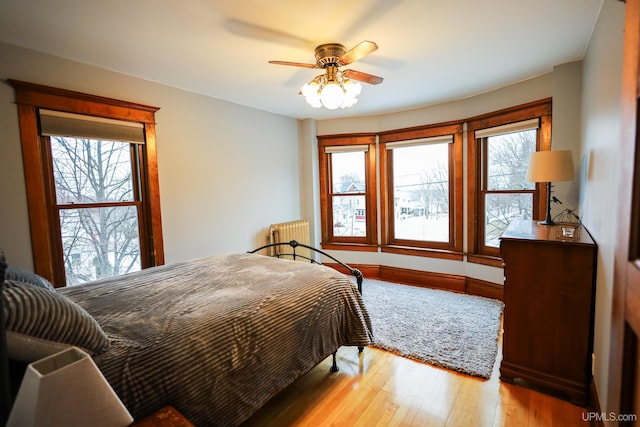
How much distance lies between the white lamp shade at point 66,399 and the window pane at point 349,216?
13.4 feet

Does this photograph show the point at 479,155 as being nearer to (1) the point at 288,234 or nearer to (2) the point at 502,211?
(2) the point at 502,211

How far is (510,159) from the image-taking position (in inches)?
138

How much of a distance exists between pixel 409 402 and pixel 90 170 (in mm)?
3189

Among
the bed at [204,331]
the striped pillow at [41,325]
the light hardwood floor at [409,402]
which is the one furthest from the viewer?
the light hardwood floor at [409,402]

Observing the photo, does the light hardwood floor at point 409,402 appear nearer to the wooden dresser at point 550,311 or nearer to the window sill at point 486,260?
the wooden dresser at point 550,311

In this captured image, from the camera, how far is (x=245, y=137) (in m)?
3.93

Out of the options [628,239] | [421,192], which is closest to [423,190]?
[421,192]

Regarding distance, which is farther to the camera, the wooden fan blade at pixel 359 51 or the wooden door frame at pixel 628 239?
the wooden fan blade at pixel 359 51

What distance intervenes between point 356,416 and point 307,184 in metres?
3.43

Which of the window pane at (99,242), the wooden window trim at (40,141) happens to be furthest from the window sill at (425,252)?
the wooden window trim at (40,141)

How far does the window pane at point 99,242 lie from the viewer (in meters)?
2.55

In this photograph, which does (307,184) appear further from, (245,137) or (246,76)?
(246,76)

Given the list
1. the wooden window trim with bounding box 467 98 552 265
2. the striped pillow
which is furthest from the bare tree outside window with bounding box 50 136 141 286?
the wooden window trim with bounding box 467 98 552 265

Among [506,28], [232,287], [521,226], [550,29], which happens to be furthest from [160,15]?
[521,226]
